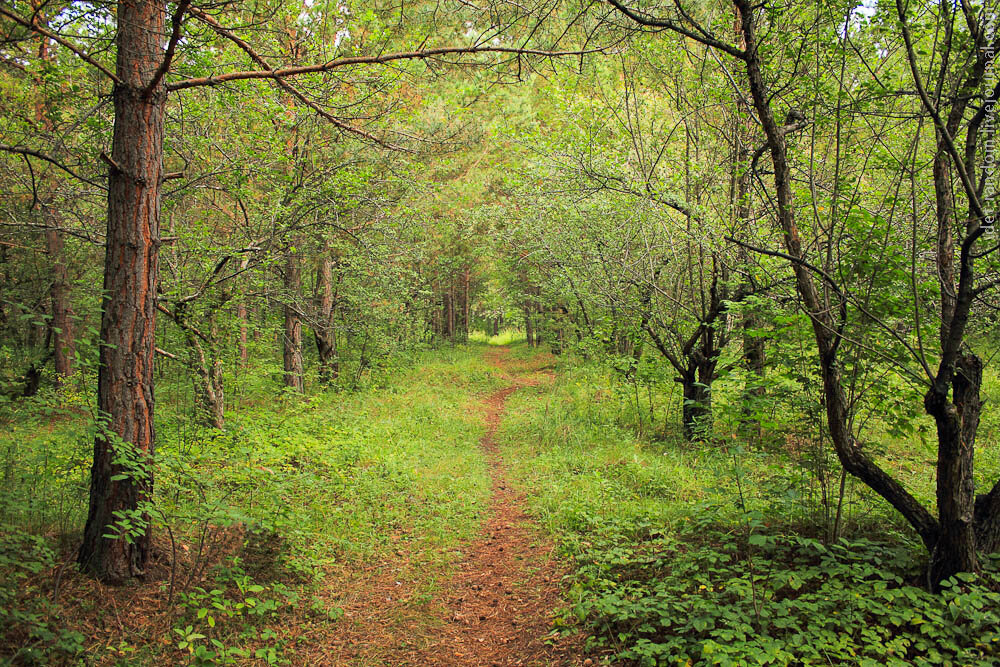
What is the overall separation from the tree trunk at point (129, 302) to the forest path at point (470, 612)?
1.73 m

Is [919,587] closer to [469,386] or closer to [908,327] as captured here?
[908,327]

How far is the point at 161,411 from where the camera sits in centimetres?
787

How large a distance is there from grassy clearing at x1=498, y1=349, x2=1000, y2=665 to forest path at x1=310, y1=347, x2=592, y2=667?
0.32m

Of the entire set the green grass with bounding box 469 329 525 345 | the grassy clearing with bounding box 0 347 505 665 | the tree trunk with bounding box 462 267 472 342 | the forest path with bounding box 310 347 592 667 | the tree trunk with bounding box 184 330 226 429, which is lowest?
the forest path with bounding box 310 347 592 667

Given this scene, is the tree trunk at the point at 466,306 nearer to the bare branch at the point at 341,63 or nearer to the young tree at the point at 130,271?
the bare branch at the point at 341,63

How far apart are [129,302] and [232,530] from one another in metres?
2.30

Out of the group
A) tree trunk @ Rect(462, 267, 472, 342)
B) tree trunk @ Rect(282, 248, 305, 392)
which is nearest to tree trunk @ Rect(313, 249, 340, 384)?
tree trunk @ Rect(282, 248, 305, 392)

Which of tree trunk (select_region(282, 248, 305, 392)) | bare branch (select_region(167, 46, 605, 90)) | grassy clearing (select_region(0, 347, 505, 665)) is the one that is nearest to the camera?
grassy clearing (select_region(0, 347, 505, 665))

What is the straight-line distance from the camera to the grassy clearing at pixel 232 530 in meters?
3.32

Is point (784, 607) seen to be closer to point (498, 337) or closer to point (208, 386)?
point (208, 386)

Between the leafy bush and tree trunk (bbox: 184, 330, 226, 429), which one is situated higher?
tree trunk (bbox: 184, 330, 226, 429)

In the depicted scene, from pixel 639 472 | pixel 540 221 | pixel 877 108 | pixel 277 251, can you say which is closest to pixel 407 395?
pixel 540 221

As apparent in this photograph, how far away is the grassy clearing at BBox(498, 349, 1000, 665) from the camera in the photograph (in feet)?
9.79

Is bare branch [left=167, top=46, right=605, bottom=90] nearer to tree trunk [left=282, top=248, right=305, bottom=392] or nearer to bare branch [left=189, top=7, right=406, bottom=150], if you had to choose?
bare branch [left=189, top=7, right=406, bottom=150]
